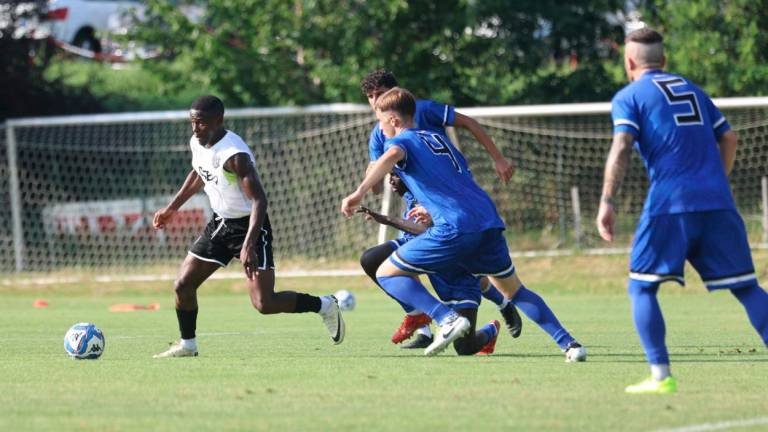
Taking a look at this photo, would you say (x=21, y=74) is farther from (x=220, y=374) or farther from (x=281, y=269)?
(x=220, y=374)

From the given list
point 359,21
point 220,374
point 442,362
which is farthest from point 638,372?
point 359,21

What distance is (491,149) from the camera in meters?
10.4

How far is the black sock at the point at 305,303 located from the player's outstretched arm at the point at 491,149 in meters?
1.71

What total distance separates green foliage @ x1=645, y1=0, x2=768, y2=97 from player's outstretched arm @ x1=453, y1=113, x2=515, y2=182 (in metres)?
12.5

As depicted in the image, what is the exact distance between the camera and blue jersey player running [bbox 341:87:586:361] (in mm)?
9016

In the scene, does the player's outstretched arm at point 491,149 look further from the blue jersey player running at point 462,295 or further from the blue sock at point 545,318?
the blue sock at point 545,318

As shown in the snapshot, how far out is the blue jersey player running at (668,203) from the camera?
7.25 metres

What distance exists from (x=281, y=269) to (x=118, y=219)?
3.59 meters

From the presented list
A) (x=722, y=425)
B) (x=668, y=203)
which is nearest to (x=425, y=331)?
(x=668, y=203)

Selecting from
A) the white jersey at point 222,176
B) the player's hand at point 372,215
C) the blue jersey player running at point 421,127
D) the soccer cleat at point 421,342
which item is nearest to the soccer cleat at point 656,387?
the player's hand at point 372,215

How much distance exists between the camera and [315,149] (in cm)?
2219

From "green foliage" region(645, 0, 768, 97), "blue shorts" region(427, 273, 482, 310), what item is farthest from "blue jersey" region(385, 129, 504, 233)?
"green foliage" region(645, 0, 768, 97)

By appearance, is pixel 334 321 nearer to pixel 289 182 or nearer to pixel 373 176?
pixel 373 176

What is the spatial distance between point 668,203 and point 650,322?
2.09 ft
